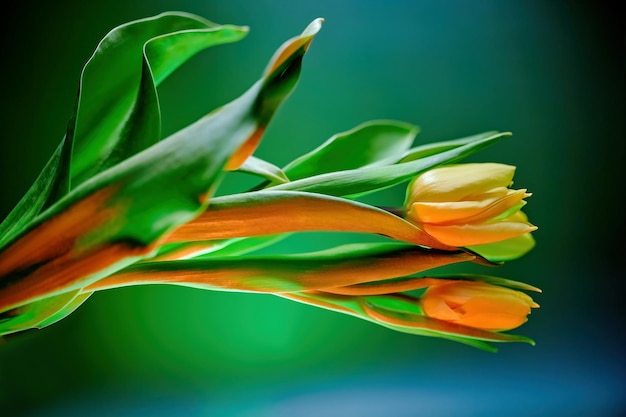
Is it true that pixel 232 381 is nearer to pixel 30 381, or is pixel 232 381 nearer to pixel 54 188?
pixel 30 381

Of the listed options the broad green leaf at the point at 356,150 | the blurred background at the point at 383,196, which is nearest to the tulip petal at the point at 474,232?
the broad green leaf at the point at 356,150

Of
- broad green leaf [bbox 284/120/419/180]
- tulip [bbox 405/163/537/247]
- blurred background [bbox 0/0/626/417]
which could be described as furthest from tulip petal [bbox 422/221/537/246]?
blurred background [bbox 0/0/626/417]

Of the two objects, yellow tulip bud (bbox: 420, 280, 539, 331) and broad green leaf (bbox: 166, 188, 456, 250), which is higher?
broad green leaf (bbox: 166, 188, 456, 250)

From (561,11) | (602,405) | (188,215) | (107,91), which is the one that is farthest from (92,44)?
(602,405)

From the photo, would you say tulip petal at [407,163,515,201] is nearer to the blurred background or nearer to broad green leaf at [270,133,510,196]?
broad green leaf at [270,133,510,196]

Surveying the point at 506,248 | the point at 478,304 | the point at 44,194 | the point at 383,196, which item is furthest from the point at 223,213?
the point at 383,196

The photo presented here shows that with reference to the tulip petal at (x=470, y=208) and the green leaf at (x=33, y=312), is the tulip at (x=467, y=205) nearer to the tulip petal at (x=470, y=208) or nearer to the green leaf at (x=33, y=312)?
the tulip petal at (x=470, y=208)

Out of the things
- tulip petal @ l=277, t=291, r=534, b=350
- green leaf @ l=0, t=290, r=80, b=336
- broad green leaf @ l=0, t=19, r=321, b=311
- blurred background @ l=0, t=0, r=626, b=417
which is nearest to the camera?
broad green leaf @ l=0, t=19, r=321, b=311
